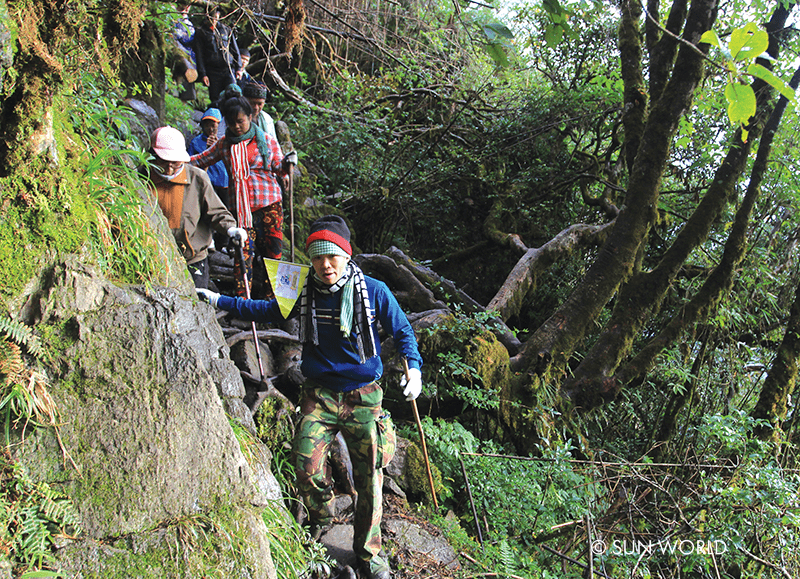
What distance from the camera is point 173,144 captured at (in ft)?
12.4

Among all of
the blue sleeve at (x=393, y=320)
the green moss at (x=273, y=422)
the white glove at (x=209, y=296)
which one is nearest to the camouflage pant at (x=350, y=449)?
the blue sleeve at (x=393, y=320)

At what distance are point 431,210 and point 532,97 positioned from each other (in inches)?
111

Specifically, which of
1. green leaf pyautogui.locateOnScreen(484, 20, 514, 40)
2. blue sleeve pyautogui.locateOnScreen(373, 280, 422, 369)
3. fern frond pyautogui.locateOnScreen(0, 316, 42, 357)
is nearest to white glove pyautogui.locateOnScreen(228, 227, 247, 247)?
blue sleeve pyautogui.locateOnScreen(373, 280, 422, 369)

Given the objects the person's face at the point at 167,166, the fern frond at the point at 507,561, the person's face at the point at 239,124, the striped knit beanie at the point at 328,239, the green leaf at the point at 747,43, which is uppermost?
the green leaf at the point at 747,43

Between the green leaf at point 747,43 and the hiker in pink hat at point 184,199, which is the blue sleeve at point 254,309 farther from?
the green leaf at point 747,43

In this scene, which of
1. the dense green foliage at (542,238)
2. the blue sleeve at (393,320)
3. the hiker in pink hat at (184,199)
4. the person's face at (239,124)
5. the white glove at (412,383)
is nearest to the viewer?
the dense green foliage at (542,238)

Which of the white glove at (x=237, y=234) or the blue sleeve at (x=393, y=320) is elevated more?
the blue sleeve at (x=393, y=320)

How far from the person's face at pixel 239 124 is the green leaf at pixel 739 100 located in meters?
4.51

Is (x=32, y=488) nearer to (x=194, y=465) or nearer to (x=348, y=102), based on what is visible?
(x=194, y=465)

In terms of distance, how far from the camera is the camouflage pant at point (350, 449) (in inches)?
121

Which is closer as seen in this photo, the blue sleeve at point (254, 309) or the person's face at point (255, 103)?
the blue sleeve at point (254, 309)

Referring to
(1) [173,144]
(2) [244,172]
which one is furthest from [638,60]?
(1) [173,144]

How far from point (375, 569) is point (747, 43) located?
3.21 m

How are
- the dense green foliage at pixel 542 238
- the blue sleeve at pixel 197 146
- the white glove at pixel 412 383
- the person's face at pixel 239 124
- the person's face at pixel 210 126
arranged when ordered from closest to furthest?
the dense green foliage at pixel 542 238, the white glove at pixel 412 383, the person's face at pixel 239 124, the blue sleeve at pixel 197 146, the person's face at pixel 210 126
